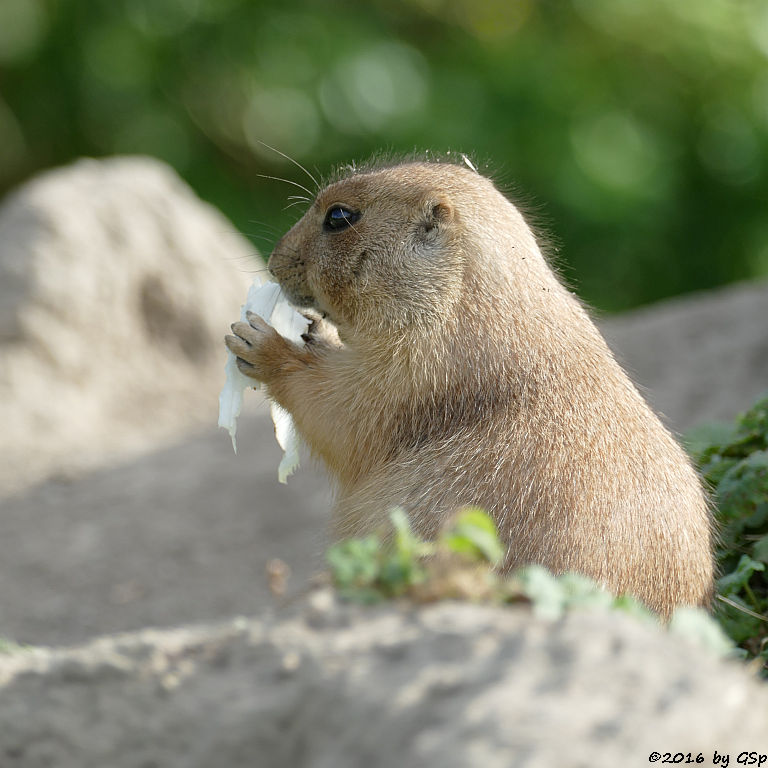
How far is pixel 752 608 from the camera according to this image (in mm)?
4469

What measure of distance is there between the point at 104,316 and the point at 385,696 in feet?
25.6

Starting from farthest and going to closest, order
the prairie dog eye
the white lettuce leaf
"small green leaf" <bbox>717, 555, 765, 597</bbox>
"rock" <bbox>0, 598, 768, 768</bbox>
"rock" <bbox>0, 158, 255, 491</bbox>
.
Result: 1. "rock" <bbox>0, 158, 255, 491</bbox>
2. the white lettuce leaf
3. the prairie dog eye
4. "small green leaf" <bbox>717, 555, 765, 597</bbox>
5. "rock" <bbox>0, 598, 768, 768</bbox>

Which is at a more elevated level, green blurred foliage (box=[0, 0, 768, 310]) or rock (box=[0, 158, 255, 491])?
green blurred foliage (box=[0, 0, 768, 310])

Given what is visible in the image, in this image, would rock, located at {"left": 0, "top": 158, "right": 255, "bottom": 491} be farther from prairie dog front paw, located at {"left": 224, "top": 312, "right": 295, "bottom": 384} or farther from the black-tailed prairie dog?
the black-tailed prairie dog

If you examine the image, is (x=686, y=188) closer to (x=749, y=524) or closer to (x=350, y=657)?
(x=749, y=524)

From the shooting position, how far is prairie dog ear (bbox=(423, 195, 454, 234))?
470cm

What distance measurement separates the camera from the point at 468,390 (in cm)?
442

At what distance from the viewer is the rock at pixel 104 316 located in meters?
9.12

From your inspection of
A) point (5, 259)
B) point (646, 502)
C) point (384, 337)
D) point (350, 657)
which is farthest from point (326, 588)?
point (5, 259)

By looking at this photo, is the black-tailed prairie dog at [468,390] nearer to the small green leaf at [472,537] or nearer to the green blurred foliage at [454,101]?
the small green leaf at [472,537]

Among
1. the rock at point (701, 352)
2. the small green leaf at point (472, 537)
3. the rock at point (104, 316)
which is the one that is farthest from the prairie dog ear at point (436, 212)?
the rock at point (104, 316)

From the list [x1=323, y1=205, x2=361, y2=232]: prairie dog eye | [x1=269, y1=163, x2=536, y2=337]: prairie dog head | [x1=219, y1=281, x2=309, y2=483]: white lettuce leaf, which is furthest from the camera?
[x1=219, y1=281, x2=309, y2=483]: white lettuce leaf

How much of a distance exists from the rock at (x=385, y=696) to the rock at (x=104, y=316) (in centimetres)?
634

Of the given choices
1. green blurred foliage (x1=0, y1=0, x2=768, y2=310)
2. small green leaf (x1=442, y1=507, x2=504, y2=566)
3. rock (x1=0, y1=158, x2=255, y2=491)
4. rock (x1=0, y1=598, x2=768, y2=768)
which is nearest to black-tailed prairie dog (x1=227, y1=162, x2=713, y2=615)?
small green leaf (x1=442, y1=507, x2=504, y2=566)
